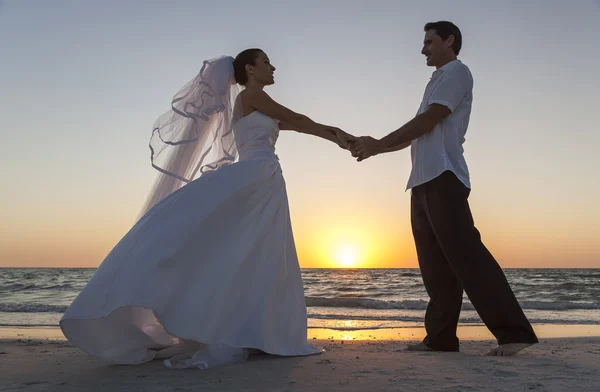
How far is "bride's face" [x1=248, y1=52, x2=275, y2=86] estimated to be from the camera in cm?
482

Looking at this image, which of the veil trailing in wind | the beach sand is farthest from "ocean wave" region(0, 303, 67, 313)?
the veil trailing in wind

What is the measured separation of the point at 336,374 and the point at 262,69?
2688mm

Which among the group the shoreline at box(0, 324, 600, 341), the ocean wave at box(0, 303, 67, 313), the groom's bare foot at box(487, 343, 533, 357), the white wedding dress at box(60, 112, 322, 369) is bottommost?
the ocean wave at box(0, 303, 67, 313)

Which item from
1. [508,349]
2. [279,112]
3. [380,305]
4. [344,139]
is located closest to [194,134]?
[279,112]

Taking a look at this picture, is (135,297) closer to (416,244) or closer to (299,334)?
(299,334)

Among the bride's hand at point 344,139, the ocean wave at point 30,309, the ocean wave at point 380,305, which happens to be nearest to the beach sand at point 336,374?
the bride's hand at point 344,139

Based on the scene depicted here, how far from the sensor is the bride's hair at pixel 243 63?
4.81m

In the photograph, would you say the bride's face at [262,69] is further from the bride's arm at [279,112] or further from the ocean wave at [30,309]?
the ocean wave at [30,309]

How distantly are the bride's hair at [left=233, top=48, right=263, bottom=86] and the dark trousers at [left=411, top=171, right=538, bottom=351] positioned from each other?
1748 millimetres

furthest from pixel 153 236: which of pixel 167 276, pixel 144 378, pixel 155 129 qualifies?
pixel 155 129

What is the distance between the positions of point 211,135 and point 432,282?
7.04ft

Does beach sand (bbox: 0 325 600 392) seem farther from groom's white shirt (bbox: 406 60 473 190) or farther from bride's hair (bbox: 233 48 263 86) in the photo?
bride's hair (bbox: 233 48 263 86)

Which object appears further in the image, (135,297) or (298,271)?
(298,271)

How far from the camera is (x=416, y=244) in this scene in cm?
449
